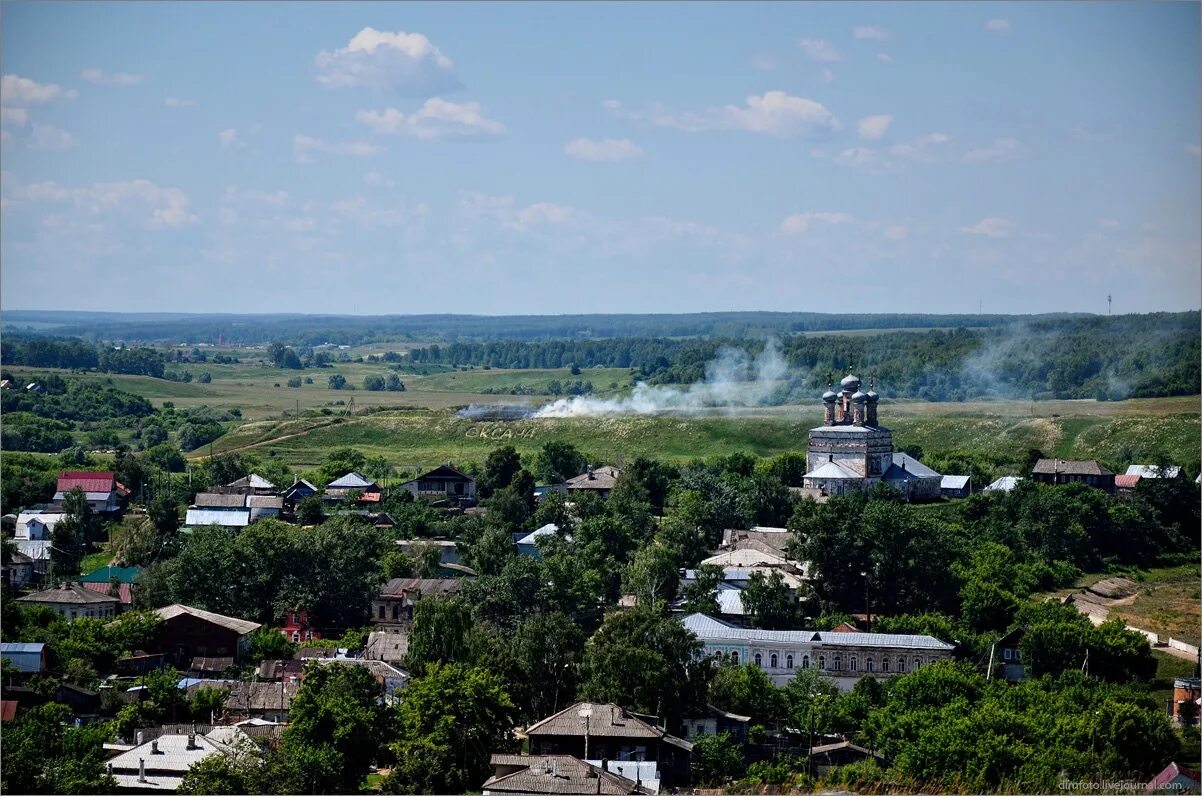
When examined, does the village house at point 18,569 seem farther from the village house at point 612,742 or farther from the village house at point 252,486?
the village house at point 612,742

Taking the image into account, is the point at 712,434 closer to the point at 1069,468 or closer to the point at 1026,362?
the point at 1069,468

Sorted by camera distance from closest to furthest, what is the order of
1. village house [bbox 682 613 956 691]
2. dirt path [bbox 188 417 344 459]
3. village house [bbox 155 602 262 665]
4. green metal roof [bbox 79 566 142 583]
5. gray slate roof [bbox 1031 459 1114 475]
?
village house [bbox 682 613 956 691]
village house [bbox 155 602 262 665]
green metal roof [bbox 79 566 142 583]
gray slate roof [bbox 1031 459 1114 475]
dirt path [bbox 188 417 344 459]

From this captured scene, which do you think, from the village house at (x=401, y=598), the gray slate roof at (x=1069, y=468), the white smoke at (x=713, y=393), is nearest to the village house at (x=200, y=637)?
the village house at (x=401, y=598)

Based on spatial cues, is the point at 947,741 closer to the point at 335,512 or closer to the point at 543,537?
the point at 543,537

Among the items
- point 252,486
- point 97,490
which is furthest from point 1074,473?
point 97,490

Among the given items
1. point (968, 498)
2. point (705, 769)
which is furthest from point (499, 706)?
point (968, 498)

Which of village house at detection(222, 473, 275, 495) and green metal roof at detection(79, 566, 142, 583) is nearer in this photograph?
green metal roof at detection(79, 566, 142, 583)

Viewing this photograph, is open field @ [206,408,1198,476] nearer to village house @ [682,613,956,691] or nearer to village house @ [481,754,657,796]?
village house @ [682,613,956,691]

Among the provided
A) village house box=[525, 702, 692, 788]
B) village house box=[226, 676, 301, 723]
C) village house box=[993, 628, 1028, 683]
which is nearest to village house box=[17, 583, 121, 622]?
village house box=[226, 676, 301, 723]

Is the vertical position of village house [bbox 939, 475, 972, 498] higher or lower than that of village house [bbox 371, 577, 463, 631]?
higher
